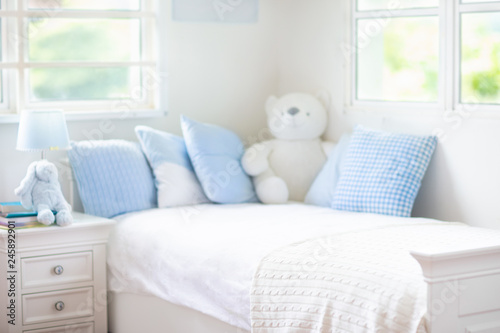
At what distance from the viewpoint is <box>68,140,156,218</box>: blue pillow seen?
3.51 m

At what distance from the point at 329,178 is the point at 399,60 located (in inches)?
26.2

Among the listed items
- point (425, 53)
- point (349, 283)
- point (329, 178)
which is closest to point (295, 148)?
point (329, 178)

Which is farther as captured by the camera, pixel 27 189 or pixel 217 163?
pixel 217 163

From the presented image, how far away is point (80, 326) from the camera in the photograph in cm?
333

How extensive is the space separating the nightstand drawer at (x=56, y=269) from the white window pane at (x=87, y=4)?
122 centimetres

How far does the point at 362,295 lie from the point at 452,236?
61 centimetres

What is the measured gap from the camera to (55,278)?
3260mm

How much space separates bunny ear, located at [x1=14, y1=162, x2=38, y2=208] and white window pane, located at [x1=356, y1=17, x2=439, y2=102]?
5.52ft

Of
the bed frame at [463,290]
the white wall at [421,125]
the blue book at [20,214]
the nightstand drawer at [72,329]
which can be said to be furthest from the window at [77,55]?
the bed frame at [463,290]

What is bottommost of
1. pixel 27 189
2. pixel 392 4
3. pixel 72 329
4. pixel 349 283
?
pixel 72 329

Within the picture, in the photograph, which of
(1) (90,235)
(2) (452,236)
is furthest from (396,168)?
(1) (90,235)

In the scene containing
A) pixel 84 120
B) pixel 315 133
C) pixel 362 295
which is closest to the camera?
pixel 362 295

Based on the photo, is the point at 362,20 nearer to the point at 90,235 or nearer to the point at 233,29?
the point at 233,29

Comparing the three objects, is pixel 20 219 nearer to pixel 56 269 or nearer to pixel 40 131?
pixel 56 269
